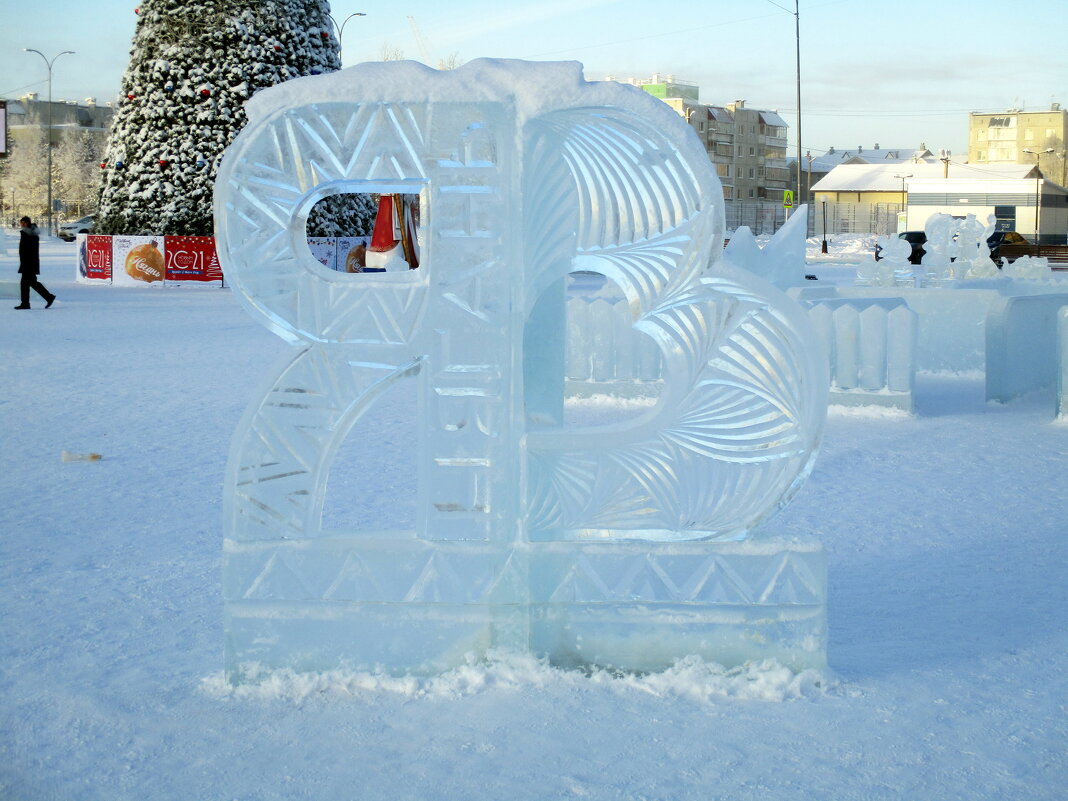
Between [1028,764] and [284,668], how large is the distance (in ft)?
6.56

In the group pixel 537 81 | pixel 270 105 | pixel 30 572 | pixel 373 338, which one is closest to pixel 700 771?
pixel 373 338

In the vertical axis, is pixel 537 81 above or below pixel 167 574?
above

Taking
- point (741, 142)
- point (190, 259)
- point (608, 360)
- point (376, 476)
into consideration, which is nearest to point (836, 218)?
point (741, 142)

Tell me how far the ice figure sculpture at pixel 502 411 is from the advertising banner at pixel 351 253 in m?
17.2

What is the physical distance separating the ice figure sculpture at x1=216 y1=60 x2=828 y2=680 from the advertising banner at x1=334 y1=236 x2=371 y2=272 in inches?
676

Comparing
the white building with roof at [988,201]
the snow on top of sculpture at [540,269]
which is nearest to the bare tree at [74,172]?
the white building with roof at [988,201]

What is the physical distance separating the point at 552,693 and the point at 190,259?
1964cm

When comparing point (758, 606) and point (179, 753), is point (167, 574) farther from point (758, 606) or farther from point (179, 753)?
point (758, 606)

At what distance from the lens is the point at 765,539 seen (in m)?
3.23

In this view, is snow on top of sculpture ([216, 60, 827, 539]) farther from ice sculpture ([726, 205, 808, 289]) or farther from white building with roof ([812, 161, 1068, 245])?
white building with roof ([812, 161, 1068, 245])

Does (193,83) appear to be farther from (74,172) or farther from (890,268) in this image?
(74,172)

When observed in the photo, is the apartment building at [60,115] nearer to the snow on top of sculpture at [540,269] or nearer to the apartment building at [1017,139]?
the apartment building at [1017,139]

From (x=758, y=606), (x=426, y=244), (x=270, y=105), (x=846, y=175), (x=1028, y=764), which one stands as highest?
(x=846, y=175)

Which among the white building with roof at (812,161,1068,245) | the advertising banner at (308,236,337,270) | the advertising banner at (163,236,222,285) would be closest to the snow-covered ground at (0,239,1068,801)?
the advertising banner at (308,236,337,270)
